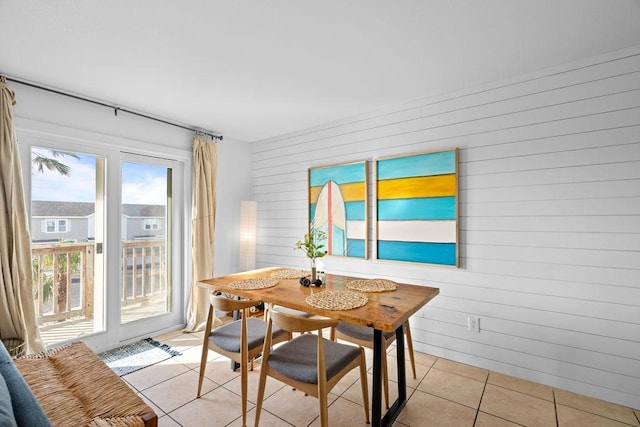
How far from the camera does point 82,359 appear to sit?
1.84 m

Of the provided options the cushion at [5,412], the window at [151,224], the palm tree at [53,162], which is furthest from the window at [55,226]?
the cushion at [5,412]

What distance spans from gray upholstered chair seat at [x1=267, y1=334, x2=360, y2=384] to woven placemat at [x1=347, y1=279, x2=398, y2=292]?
1.56 ft

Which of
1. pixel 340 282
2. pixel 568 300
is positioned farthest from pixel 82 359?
pixel 568 300

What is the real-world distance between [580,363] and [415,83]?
99.7 inches

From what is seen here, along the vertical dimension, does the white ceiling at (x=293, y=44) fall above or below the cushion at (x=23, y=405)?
above

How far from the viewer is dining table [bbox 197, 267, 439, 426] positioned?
67.4 inches

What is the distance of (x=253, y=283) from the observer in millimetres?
2477

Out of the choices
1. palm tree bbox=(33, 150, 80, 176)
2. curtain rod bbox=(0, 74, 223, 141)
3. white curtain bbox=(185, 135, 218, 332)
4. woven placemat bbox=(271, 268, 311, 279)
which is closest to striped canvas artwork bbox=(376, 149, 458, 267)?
woven placemat bbox=(271, 268, 311, 279)

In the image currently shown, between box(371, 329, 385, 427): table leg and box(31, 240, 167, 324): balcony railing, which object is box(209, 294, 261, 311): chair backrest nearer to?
box(371, 329, 385, 427): table leg

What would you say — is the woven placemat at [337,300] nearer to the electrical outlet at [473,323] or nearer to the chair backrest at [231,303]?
the chair backrest at [231,303]

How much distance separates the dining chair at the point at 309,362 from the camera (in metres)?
1.62

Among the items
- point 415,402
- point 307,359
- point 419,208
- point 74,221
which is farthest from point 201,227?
point 415,402

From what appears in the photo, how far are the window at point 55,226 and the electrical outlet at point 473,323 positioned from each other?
377 cm

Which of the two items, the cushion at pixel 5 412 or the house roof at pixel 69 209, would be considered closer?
the cushion at pixel 5 412
